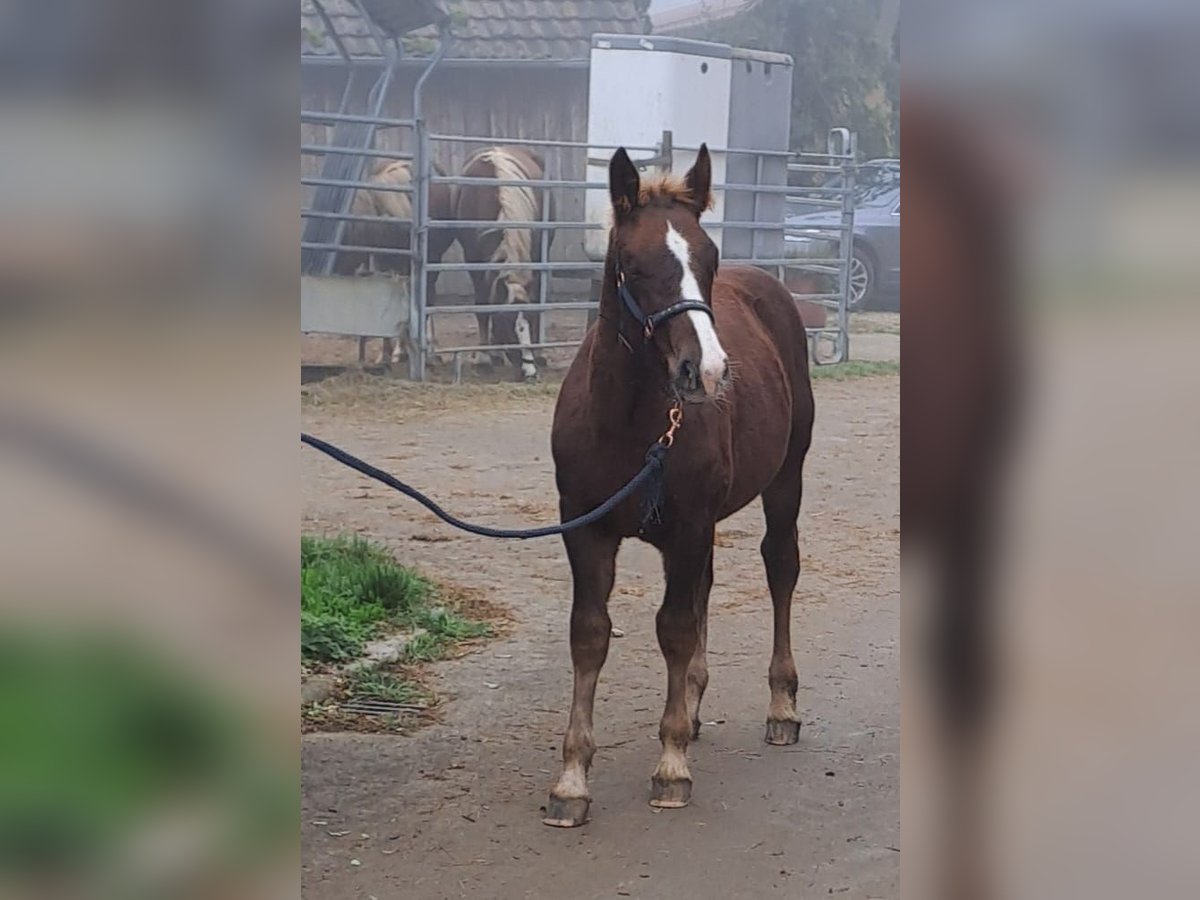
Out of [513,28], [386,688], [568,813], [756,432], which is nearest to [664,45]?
[513,28]

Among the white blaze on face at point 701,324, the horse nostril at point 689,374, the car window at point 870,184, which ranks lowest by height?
the horse nostril at point 689,374

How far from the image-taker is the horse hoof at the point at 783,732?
13.1 feet

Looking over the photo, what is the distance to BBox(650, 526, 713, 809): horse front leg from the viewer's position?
3424 millimetres

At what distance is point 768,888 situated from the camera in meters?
3.05

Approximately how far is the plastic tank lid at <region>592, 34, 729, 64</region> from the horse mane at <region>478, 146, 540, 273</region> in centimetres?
102

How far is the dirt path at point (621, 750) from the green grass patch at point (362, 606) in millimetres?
214

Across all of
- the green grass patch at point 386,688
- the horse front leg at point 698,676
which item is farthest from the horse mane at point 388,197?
the horse front leg at point 698,676

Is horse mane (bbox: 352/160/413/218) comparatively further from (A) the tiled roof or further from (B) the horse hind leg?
(B) the horse hind leg

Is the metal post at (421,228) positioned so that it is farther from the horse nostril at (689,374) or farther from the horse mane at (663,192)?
the horse nostril at (689,374)
